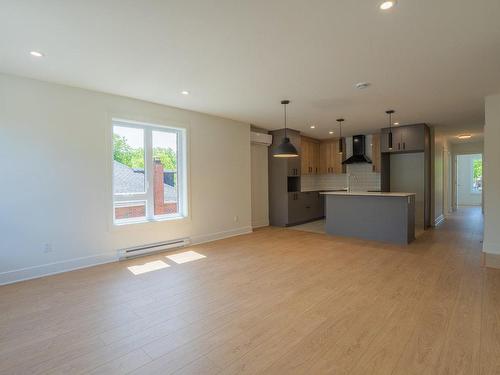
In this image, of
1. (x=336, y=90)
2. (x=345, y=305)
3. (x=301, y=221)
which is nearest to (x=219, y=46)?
(x=336, y=90)

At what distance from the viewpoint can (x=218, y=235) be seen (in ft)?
19.7

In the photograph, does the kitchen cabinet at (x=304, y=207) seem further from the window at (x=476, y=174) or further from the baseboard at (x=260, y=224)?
the window at (x=476, y=174)

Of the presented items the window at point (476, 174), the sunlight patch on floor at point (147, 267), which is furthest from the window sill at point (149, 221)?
the window at point (476, 174)

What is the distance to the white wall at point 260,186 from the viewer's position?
7.35 m

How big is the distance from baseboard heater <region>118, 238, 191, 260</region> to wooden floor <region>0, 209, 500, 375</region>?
24 cm

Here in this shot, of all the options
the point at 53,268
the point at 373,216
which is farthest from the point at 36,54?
the point at 373,216

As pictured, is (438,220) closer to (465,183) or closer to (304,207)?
(304,207)

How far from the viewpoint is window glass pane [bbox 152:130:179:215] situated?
16.9ft

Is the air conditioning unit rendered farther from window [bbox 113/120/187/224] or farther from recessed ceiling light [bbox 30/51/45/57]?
recessed ceiling light [bbox 30/51/45/57]

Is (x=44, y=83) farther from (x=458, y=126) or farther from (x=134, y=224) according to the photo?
(x=458, y=126)

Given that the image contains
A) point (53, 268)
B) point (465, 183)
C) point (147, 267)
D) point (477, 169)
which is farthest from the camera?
point (465, 183)

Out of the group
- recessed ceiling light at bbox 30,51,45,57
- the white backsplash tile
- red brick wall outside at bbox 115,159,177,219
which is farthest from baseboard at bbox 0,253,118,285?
the white backsplash tile

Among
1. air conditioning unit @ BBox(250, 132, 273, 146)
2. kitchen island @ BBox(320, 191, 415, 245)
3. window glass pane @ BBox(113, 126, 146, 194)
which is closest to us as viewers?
window glass pane @ BBox(113, 126, 146, 194)

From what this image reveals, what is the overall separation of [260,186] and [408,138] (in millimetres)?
3870
